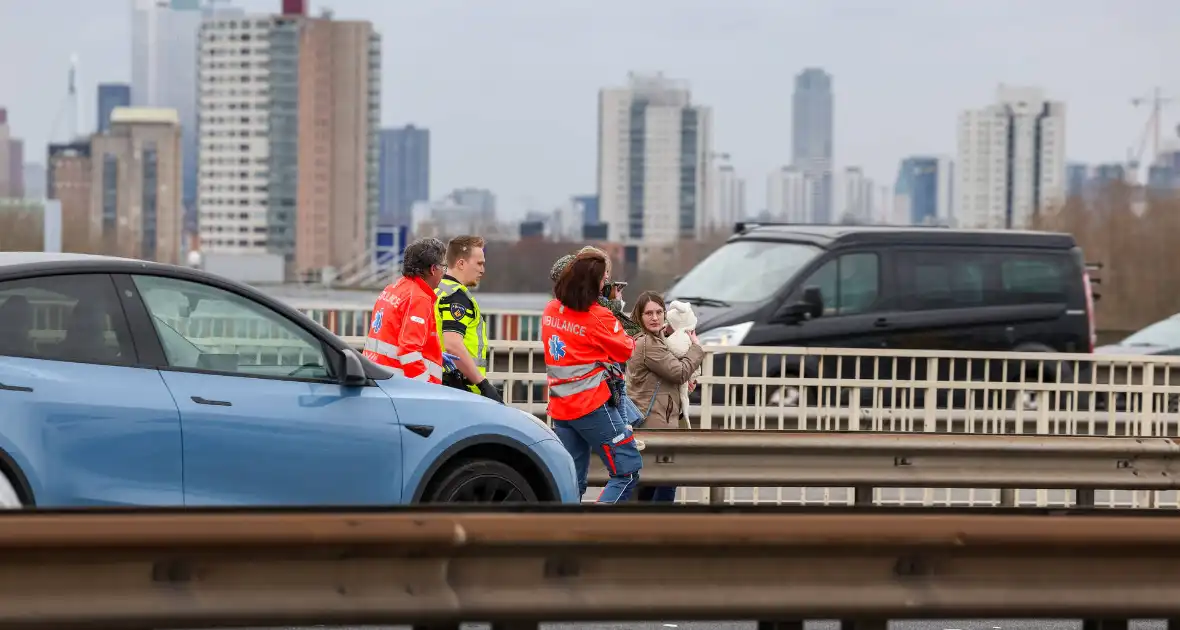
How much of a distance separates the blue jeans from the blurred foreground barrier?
1107 millimetres

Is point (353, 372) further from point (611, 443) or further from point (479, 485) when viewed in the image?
point (611, 443)

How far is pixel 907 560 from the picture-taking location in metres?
5.41

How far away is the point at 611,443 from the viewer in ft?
30.2

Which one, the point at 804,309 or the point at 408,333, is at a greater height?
the point at 408,333

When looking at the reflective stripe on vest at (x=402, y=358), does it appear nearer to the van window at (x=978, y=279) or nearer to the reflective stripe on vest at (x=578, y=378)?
the reflective stripe on vest at (x=578, y=378)

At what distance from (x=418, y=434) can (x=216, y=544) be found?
2.62m

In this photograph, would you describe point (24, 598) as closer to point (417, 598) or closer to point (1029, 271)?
point (417, 598)

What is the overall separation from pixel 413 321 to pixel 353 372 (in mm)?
1609

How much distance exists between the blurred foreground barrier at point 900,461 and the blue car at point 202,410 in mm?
2611

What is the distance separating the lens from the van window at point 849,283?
54.0ft

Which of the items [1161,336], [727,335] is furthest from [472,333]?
[1161,336]

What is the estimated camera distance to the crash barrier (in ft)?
16.3

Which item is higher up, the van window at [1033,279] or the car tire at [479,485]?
the van window at [1033,279]

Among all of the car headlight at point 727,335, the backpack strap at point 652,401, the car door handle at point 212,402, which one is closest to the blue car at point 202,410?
the car door handle at point 212,402
